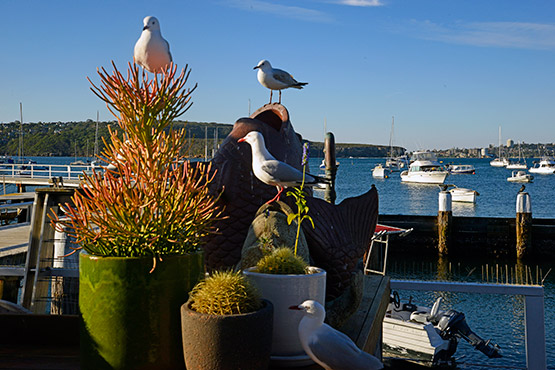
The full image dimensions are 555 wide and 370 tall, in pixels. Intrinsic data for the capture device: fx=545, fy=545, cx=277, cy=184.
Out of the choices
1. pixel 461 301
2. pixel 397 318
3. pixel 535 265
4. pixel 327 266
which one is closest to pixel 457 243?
pixel 535 265

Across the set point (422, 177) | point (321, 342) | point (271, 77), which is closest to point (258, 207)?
point (321, 342)

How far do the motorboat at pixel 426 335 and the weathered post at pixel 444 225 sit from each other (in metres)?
10.6

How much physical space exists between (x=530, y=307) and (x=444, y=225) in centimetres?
1942

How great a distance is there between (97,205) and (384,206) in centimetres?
4995

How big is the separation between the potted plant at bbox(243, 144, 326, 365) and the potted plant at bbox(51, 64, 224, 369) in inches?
7.1

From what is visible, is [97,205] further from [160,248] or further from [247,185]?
Answer: [247,185]

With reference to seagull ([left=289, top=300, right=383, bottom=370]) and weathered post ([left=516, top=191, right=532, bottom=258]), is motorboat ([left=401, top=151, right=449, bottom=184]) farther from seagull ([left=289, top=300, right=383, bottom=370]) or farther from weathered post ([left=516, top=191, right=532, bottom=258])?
seagull ([left=289, top=300, right=383, bottom=370])

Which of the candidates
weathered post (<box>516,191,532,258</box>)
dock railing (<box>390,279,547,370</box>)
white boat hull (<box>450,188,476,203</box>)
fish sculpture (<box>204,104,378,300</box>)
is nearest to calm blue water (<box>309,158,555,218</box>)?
white boat hull (<box>450,188,476,203</box>)

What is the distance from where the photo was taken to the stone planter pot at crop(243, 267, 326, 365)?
1.44 metres

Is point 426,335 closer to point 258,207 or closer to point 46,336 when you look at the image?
point 258,207

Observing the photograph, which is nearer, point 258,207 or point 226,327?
point 226,327

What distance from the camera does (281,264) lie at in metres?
1.49

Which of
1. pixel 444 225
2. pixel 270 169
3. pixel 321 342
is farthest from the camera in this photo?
pixel 444 225

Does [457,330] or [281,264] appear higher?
[281,264]
